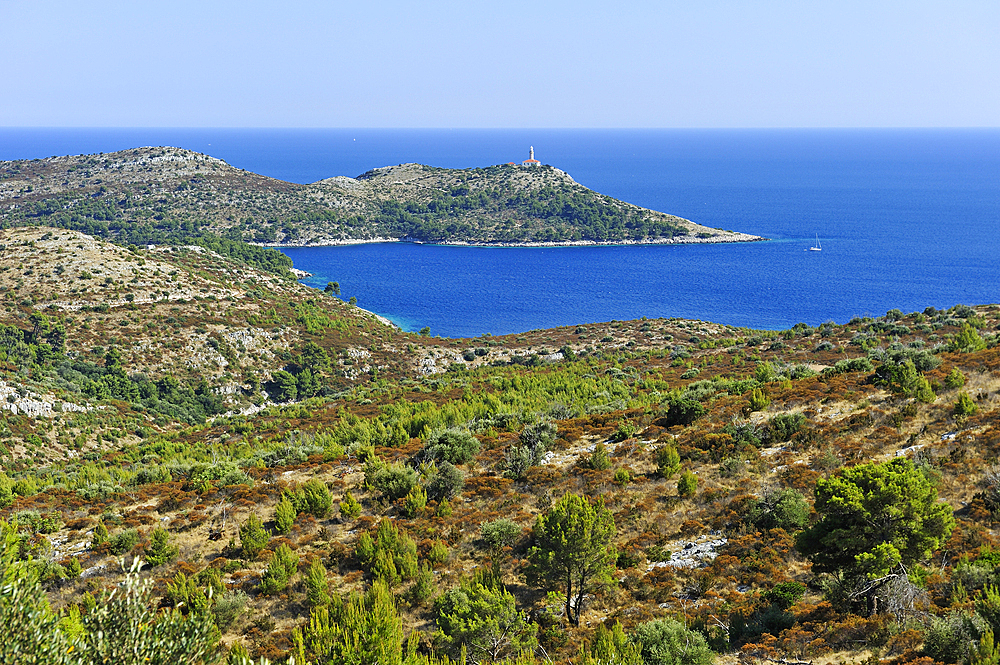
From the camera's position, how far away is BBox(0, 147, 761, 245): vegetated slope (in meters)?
147

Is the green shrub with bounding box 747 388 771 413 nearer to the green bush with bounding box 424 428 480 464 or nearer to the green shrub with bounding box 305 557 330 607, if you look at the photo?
the green bush with bounding box 424 428 480 464

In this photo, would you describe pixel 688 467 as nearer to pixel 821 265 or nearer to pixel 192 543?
pixel 192 543

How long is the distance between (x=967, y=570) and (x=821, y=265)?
131465 mm

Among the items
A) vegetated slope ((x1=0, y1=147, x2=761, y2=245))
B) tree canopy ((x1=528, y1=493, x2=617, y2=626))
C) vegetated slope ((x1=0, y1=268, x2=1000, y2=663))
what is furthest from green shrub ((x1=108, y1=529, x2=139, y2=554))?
vegetated slope ((x1=0, y1=147, x2=761, y2=245))

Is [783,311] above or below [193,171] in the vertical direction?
below

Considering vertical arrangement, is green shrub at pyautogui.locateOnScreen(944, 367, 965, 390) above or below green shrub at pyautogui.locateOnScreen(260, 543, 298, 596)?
above

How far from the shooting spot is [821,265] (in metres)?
129

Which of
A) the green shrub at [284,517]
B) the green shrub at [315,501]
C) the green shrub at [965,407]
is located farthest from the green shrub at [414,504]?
the green shrub at [965,407]

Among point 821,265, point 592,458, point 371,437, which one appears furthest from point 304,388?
point 821,265

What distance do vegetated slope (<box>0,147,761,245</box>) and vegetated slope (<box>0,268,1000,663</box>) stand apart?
127314mm

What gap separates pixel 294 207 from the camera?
162250 millimetres

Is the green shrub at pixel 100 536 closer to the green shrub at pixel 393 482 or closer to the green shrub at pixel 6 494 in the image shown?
the green shrub at pixel 6 494

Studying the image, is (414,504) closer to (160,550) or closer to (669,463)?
(160,550)

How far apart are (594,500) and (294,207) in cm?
15800
